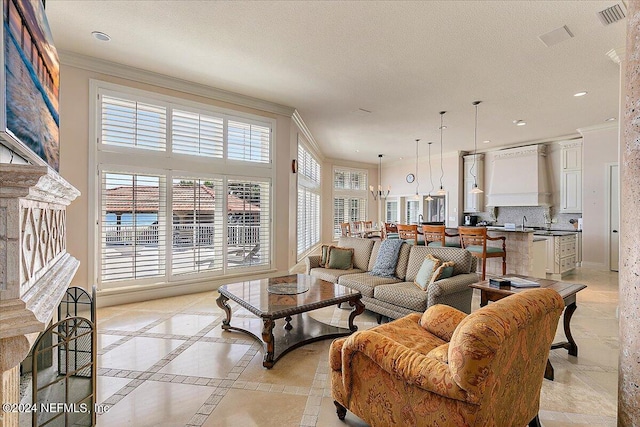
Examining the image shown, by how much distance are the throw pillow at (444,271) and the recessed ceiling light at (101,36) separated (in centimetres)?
425

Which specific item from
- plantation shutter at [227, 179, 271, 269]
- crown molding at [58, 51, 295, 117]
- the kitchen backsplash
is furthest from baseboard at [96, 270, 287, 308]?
the kitchen backsplash

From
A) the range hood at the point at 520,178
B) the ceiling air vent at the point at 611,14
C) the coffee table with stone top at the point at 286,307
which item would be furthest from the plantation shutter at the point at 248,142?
the range hood at the point at 520,178

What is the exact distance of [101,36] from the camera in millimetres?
3238

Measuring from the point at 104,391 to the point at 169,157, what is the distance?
10.1 feet

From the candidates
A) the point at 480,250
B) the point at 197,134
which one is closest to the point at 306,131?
the point at 197,134

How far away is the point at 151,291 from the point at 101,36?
10.3 ft

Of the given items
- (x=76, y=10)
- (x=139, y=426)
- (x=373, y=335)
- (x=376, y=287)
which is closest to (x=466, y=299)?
(x=376, y=287)

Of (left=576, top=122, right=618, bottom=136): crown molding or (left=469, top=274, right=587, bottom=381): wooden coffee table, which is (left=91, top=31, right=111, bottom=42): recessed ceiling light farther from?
(left=576, top=122, right=618, bottom=136): crown molding

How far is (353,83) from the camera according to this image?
14.3 feet

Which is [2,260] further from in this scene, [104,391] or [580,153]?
[580,153]

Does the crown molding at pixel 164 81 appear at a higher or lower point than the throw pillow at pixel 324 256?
higher

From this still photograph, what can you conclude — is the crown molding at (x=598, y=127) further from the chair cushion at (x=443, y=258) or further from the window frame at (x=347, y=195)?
the window frame at (x=347, y=195)

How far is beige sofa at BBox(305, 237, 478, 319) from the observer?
3043 millimetres

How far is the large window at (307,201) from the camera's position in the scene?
22.6 feet
